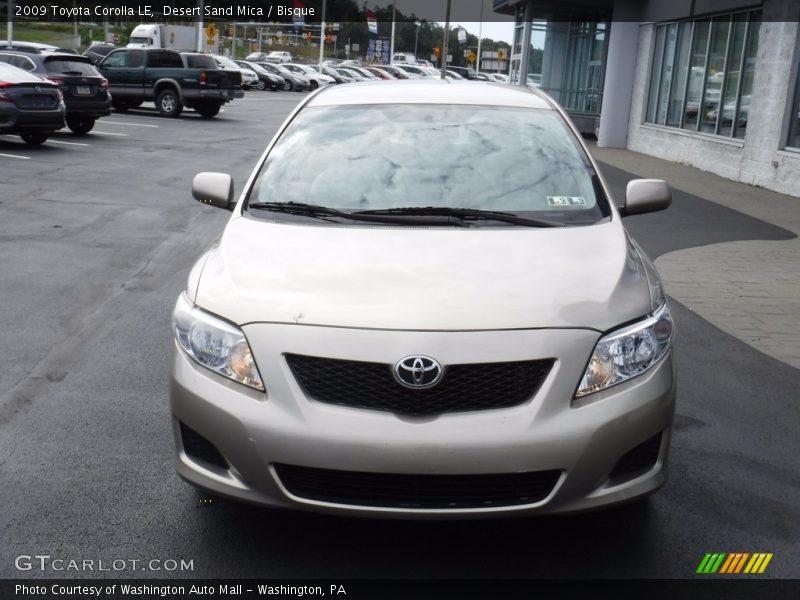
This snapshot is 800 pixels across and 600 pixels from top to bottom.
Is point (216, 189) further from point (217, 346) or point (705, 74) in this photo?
point (705, 74)

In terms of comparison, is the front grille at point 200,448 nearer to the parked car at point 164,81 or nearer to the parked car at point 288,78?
the parked car at point 164,81

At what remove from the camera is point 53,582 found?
3365 mm

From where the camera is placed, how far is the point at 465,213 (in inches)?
166

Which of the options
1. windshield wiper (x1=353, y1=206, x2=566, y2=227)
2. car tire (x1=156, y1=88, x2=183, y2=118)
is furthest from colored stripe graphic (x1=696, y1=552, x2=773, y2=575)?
car tire (x1=156, y1=88, x2=183, y2=118)

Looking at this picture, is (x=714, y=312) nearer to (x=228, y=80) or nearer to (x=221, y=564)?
(x=221, y=564)

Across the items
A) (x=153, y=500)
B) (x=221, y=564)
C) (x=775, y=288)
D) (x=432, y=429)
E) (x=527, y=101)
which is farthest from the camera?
(x=775, y=288)

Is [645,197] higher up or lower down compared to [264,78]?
higher up

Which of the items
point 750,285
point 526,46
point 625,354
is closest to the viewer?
point 625,354

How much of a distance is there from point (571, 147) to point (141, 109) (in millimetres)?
29050

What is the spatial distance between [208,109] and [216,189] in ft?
83.6

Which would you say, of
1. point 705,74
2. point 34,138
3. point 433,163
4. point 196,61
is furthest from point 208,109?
point 433,163

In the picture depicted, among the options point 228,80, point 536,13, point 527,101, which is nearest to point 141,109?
point 228,80

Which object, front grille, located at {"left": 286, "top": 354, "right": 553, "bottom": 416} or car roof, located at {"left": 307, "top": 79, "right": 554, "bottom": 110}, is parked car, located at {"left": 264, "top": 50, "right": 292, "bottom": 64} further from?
front grille, located at {"left": 286, "top": 354, "right": 553, "bottom": 416}

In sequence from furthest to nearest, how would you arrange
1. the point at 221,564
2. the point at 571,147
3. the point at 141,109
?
the point at 141,109 < the point at 571,147 < the point at 221,564
